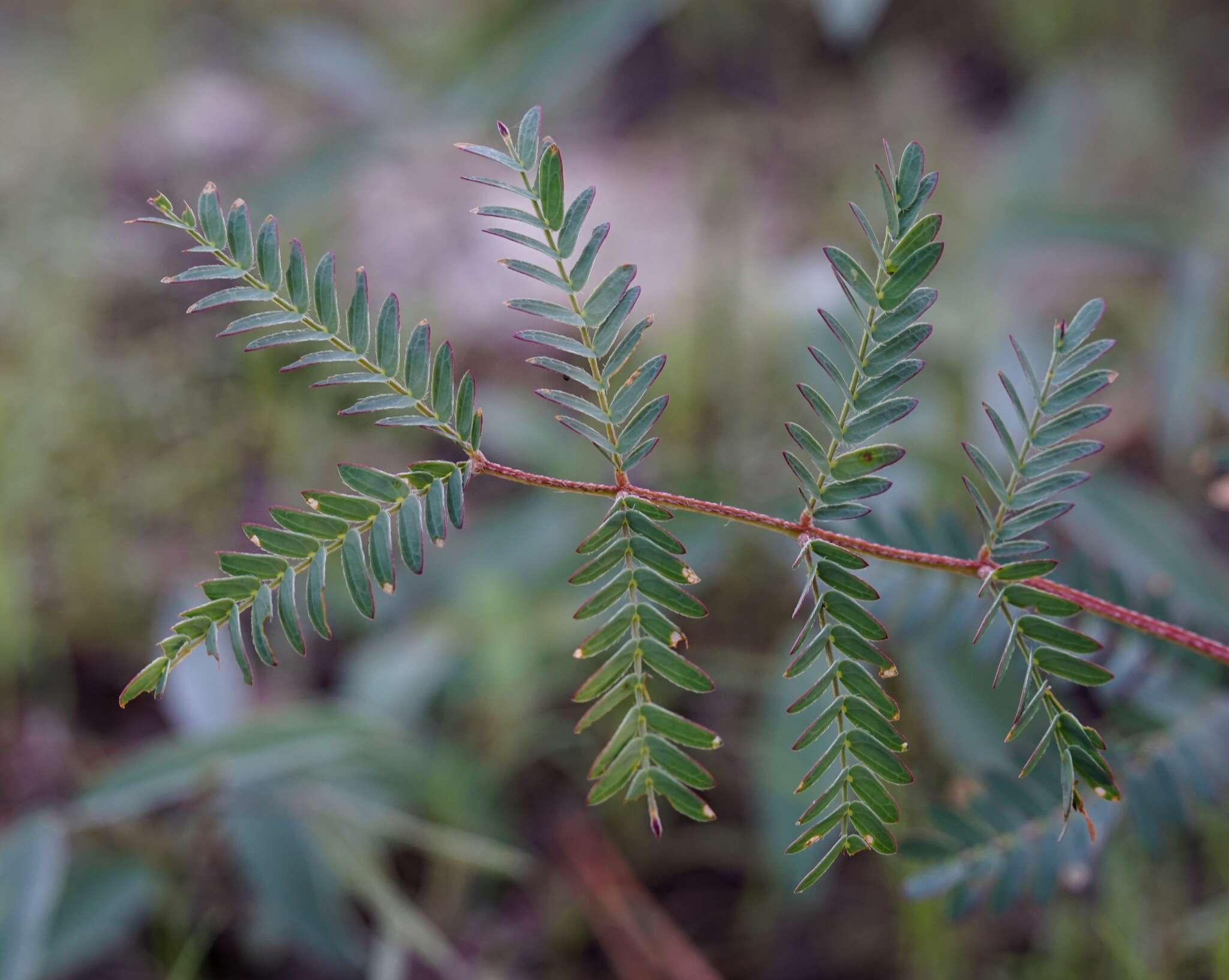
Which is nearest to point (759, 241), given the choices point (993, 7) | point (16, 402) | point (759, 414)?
point (759, 414)

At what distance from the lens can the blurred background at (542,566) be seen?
697mm

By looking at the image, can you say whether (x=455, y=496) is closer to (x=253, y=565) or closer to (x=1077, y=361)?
(x=253, y=565)

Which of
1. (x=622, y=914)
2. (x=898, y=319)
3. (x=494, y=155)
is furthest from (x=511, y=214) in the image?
(x=622, y=914)

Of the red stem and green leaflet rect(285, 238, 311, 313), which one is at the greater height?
green leaflet rect(285, 238, 311, 313)

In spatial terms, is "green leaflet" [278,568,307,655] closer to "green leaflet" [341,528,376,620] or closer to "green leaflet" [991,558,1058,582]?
"green leaflet" [341,528,376,620]

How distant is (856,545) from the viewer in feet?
1.01

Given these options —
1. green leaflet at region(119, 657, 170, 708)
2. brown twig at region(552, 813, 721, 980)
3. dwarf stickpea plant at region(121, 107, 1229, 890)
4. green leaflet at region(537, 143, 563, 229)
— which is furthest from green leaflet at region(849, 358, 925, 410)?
brown twig at region(552, 813, 721, 980)

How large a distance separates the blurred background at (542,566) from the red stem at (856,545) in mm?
125

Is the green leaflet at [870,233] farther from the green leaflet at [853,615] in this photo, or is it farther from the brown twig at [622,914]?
the brown twig at [622,914]

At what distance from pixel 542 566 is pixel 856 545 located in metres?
0.75

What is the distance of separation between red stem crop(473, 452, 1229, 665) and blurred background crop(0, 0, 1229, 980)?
0.41ft

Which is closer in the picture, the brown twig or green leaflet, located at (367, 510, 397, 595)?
green leaflet, located at (367, 510, 397, 595)

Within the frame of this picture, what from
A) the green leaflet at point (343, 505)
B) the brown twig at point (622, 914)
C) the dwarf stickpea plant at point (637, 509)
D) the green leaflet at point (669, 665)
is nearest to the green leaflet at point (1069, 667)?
the dwarf stickpea plant at point (637, 509)

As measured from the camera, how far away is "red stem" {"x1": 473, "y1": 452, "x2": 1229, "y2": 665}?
30 cm
